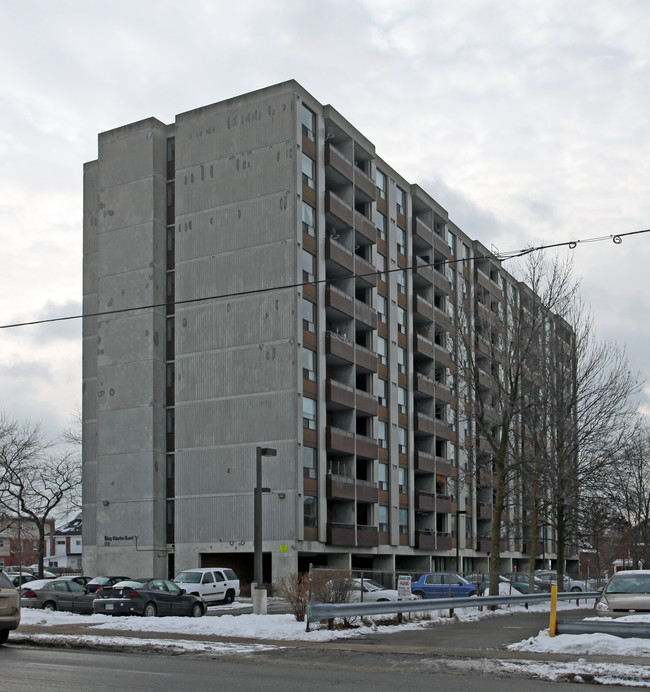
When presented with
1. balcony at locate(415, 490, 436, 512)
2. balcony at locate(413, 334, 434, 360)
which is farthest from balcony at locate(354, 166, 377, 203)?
balcony at locate(415, 490, 436, 512)

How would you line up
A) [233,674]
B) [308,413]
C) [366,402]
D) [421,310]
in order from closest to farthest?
[233,674] → [308,413] → [366,402] → [421,310]

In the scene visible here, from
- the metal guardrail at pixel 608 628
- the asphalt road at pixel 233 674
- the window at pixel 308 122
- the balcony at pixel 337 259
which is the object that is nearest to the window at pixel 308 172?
the window at pixel 308 122

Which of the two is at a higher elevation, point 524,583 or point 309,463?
point 309,463

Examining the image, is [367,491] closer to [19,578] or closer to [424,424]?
[424,424]

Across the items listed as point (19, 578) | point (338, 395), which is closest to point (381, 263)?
point (338, 395)

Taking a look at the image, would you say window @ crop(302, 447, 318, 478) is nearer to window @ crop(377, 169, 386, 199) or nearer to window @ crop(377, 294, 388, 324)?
window @ crop(377, 294, 388, 324)

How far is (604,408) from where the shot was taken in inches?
1604

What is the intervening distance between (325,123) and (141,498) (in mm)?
24142

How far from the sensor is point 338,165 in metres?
54.1

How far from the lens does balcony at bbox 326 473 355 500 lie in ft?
166

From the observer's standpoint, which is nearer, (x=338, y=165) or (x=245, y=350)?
(x=245, y=350)

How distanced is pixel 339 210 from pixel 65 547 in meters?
108

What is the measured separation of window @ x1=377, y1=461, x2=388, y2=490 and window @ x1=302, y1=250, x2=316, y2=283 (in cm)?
1368

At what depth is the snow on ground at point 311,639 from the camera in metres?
14.9
